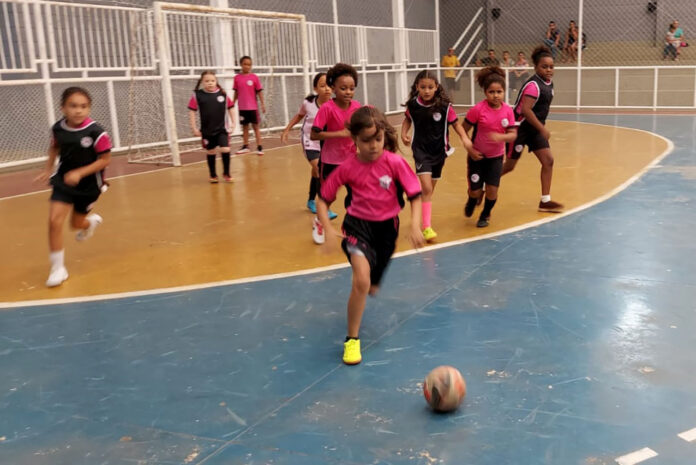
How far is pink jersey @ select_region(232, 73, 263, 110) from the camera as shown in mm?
12798

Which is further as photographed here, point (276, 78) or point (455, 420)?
point (276, 78)

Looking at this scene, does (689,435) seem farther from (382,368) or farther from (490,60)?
(490,60)

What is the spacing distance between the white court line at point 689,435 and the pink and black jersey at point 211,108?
7.90 meters

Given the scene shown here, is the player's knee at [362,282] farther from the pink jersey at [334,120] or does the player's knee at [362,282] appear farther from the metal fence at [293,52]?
the metal fence at [293,52]

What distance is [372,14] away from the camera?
22719 millimetres

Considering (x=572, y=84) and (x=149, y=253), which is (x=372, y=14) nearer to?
(x=572, y=84)

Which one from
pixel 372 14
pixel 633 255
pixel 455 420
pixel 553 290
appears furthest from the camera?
pixel 372 14

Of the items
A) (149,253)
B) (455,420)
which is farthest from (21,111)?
(455,420)

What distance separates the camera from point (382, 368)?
138 inches

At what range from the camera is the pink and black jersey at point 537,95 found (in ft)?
22.2

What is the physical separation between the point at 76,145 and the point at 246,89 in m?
7.86

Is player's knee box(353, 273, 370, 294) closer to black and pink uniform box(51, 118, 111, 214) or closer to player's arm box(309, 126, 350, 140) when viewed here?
player's arm box(309, 126, 350, 140)

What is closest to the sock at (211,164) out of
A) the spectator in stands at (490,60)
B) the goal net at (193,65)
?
the goal net at (193,65)

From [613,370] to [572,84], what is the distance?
18517 mm
